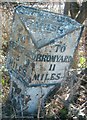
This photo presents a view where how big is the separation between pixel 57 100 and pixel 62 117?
0.82 ft

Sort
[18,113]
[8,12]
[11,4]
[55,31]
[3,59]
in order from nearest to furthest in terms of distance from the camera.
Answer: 1. [55,31]
2. [18,113]
3. [3,59]
4. [8,12]
5. [11,4]

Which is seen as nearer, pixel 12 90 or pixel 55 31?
pixel 55 31

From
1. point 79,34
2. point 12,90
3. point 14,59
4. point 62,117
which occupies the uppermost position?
point 79,34

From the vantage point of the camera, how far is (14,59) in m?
3.02

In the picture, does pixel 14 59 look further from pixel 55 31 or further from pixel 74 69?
pixel 74 69

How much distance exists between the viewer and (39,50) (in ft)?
9.04

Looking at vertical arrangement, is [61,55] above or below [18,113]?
above

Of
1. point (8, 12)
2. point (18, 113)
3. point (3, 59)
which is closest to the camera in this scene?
point (18, 113)

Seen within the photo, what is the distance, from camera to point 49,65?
2893 millimetres

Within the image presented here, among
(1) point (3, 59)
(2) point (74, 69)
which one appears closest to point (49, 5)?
(1) point (3, 59)

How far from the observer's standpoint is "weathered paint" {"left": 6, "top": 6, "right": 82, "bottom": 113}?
2.80 meters

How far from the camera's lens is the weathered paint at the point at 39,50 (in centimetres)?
280

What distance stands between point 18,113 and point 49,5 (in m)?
2.20

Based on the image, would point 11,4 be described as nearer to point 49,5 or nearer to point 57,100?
point 49,5
